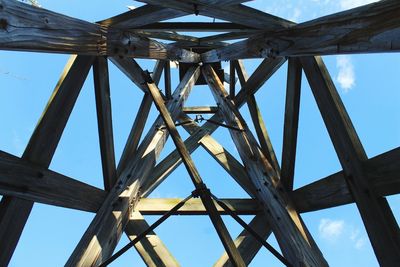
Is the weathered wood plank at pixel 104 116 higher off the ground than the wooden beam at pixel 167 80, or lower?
lower

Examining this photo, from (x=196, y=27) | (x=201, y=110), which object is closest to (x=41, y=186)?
(x=196, y=27)

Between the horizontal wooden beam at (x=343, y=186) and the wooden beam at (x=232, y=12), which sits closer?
the horizontal wooden beam at (x=343, y=186)

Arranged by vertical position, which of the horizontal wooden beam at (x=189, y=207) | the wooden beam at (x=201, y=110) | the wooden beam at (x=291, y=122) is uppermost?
the wooden beam at (x=201, y=110)

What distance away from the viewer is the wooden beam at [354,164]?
2498 millimetres

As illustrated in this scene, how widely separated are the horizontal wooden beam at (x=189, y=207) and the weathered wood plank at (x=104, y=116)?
491mm

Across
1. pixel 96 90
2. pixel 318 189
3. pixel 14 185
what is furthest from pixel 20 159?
pixel 318 189

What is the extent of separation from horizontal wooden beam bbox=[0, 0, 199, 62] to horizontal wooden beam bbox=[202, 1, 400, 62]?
3.84 ft

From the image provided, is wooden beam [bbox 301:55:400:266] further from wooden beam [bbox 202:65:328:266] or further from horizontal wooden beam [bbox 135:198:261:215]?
horizontal wooden beam [bbox 135:198:261:215]

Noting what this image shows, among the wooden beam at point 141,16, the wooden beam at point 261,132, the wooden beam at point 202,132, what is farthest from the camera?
the wooden beam at point 202,132

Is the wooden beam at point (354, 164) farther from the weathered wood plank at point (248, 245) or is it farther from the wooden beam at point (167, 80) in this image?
the wooden beam at point (167, 80)

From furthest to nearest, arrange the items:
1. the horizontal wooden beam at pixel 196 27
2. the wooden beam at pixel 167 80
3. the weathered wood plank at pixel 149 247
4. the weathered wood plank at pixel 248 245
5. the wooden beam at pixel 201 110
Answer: the wooden beam at pixel 201 110, the wooden beam at pixel 167 80, the horizontal wooden beam at pixel 196 27, the weathered wood plank at pixel 248 245, the weathered wood plank at pixel 149 247

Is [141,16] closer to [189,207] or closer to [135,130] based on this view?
[135,130]

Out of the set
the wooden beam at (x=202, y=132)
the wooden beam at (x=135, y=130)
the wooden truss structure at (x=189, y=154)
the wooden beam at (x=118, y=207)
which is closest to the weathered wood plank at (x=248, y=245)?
the wooden truss structure at (x=189, y=154)

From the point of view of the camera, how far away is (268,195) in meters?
3.68
